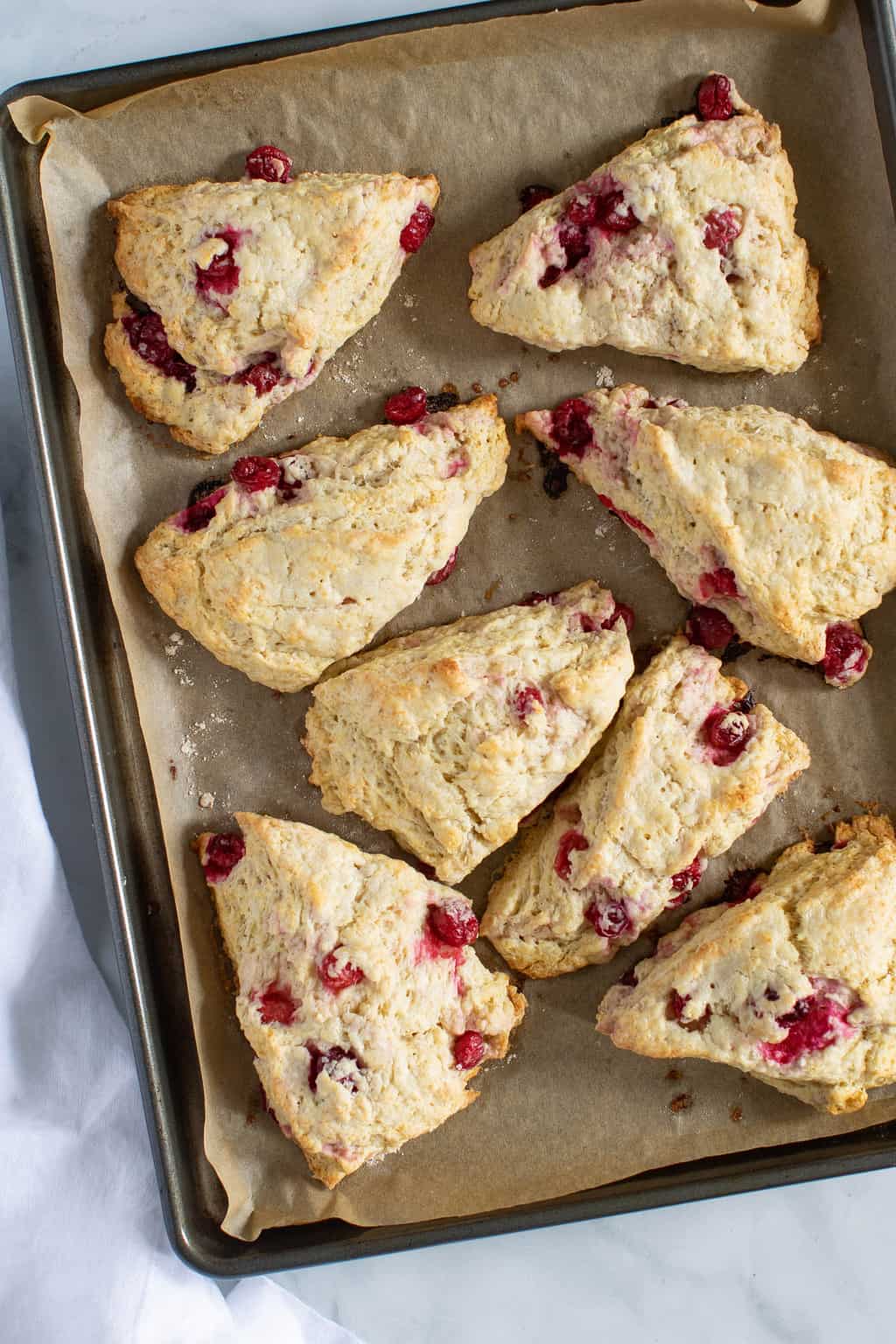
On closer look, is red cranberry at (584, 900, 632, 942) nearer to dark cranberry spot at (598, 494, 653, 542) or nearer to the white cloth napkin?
dark cranberry spot at (598, 494, 653, 542)

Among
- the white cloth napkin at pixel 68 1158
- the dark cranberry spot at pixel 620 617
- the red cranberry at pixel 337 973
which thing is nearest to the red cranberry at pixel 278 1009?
the red cranberry at pixel 337 973

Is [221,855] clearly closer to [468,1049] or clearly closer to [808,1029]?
[468,1049]

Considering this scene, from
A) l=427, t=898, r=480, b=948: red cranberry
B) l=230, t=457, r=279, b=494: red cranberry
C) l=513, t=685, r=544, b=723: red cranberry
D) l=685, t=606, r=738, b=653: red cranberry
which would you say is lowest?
l=427, t=898, r=480, b=948: red cranberry

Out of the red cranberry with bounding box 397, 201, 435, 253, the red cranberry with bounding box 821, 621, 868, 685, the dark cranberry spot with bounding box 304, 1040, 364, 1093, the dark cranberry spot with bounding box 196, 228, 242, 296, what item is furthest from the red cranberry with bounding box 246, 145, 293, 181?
the dark cranberry spot with bounding box 304, 1040, 364, 1093

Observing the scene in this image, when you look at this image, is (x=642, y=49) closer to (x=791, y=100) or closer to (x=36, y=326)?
(x=791, y=100)

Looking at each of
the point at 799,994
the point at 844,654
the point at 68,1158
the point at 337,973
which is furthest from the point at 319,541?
the point at 68,1158

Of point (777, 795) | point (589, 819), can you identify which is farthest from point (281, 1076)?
point (777, 795)
